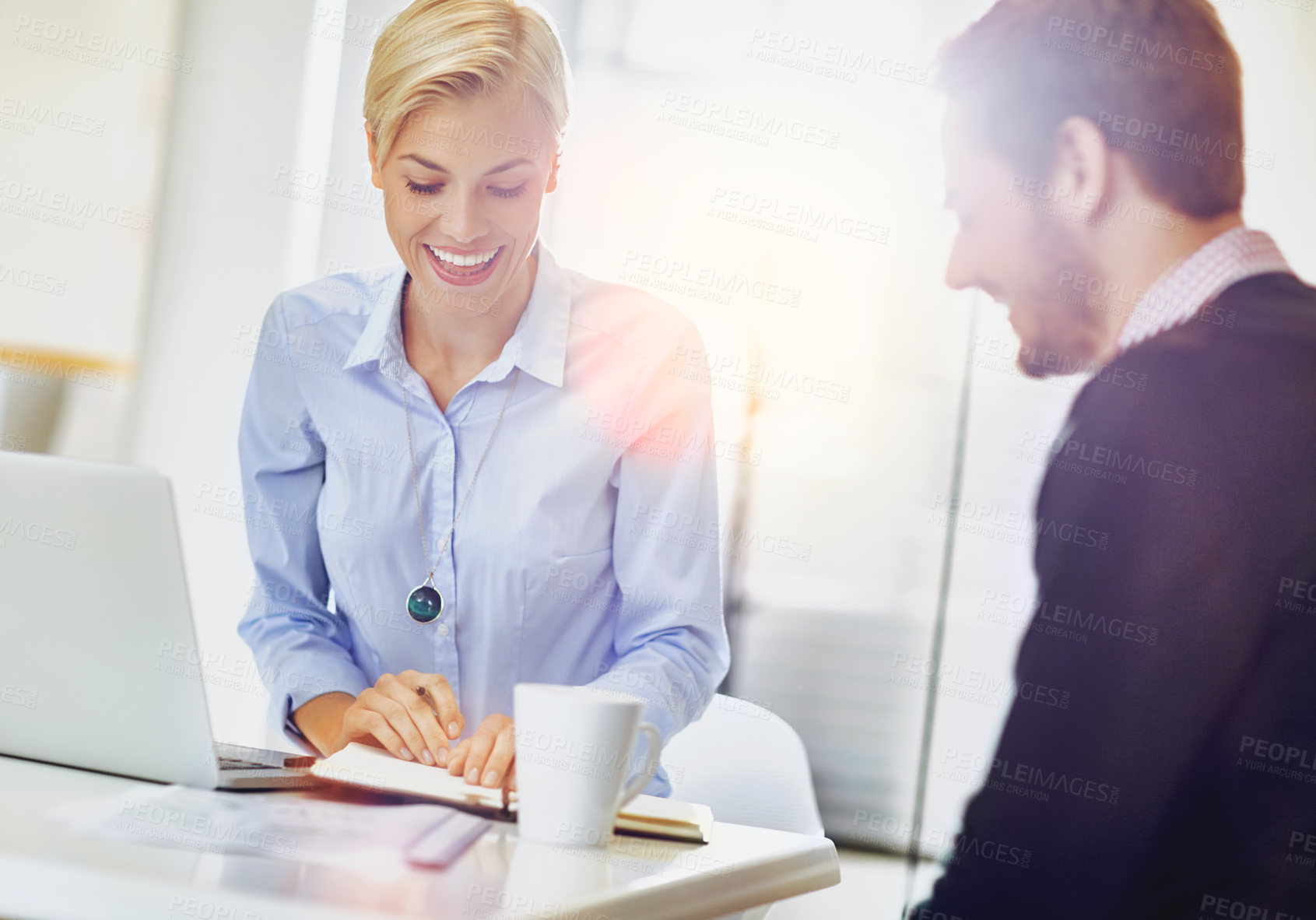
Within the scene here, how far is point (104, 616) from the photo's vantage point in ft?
2.37

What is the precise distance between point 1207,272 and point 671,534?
791 mm

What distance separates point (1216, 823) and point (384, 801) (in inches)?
46.3

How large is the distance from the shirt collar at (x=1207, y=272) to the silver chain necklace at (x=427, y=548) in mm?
850

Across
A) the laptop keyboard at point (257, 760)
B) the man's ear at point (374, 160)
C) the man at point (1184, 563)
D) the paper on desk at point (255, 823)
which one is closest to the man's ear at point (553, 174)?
the man's ear at point (374, 160)

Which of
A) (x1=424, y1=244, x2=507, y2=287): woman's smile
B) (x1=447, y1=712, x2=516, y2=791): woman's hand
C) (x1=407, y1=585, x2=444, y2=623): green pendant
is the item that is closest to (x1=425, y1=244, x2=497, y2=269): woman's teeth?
(x1=424, y1=244, x2=507, y2=287): woman's smile

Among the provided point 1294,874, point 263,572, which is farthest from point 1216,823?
point 263,572

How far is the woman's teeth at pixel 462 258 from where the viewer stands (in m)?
1.48

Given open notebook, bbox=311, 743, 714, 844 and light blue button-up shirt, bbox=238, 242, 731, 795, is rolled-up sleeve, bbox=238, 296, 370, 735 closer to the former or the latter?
light blue button-up shirt, bbox=238, 242, 731, 795

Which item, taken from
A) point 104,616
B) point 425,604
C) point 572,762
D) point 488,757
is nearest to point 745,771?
point 425,604

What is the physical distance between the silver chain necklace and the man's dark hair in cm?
91

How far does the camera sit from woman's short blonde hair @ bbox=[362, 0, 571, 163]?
141cm

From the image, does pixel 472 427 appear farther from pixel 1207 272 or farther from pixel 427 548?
pixel 1207 272

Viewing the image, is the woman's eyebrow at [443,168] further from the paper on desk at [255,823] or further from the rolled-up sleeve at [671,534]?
the paper on desk at [255,823]

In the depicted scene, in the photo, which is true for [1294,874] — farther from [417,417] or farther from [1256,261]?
[417,417]
